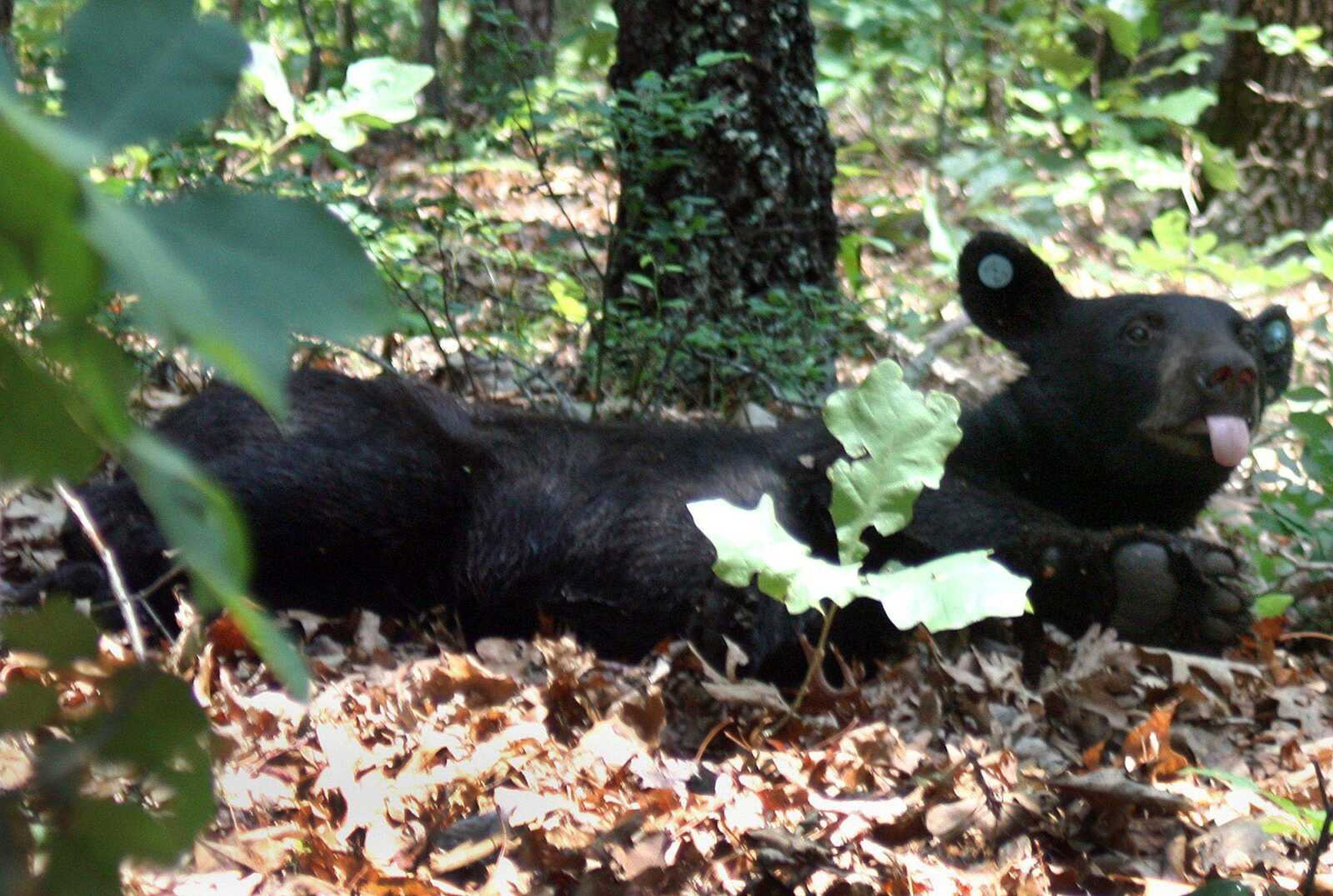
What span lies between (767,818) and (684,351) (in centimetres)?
352

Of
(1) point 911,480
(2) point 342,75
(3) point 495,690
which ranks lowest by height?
(3) point 495,690

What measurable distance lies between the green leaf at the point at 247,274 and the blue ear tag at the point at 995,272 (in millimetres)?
4983

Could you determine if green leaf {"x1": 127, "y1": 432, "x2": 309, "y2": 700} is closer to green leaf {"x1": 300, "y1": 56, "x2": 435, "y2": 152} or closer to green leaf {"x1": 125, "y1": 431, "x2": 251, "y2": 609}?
green leaf {"x1": 125, "y1": 431, "x2": 251, "y2": 609}

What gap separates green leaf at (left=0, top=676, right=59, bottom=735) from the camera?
0.85 m

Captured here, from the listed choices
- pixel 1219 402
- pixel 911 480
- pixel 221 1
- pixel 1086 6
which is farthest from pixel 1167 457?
pixel 221 1

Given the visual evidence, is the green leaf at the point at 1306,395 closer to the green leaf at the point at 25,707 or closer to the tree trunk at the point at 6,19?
the tree trunk at the point at 6,19

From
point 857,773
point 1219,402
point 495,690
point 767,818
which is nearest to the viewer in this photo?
point 767,818

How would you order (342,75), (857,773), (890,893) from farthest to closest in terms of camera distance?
1. (342,75)
2. (857,773)
3. (890,893)

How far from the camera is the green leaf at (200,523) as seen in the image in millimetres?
664

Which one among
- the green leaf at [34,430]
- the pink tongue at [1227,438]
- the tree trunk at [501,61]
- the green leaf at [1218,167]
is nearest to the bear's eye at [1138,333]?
the pink tongue at [1227,438]

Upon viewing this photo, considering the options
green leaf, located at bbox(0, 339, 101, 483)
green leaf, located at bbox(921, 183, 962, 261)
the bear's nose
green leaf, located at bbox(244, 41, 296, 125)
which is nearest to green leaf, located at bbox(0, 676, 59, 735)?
green leaf, located at bbox(0, 339, 101, 483)

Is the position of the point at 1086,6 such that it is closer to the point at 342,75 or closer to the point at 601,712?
the point at 342,75

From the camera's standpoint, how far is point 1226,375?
4730mm

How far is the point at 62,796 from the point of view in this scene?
795 mm
